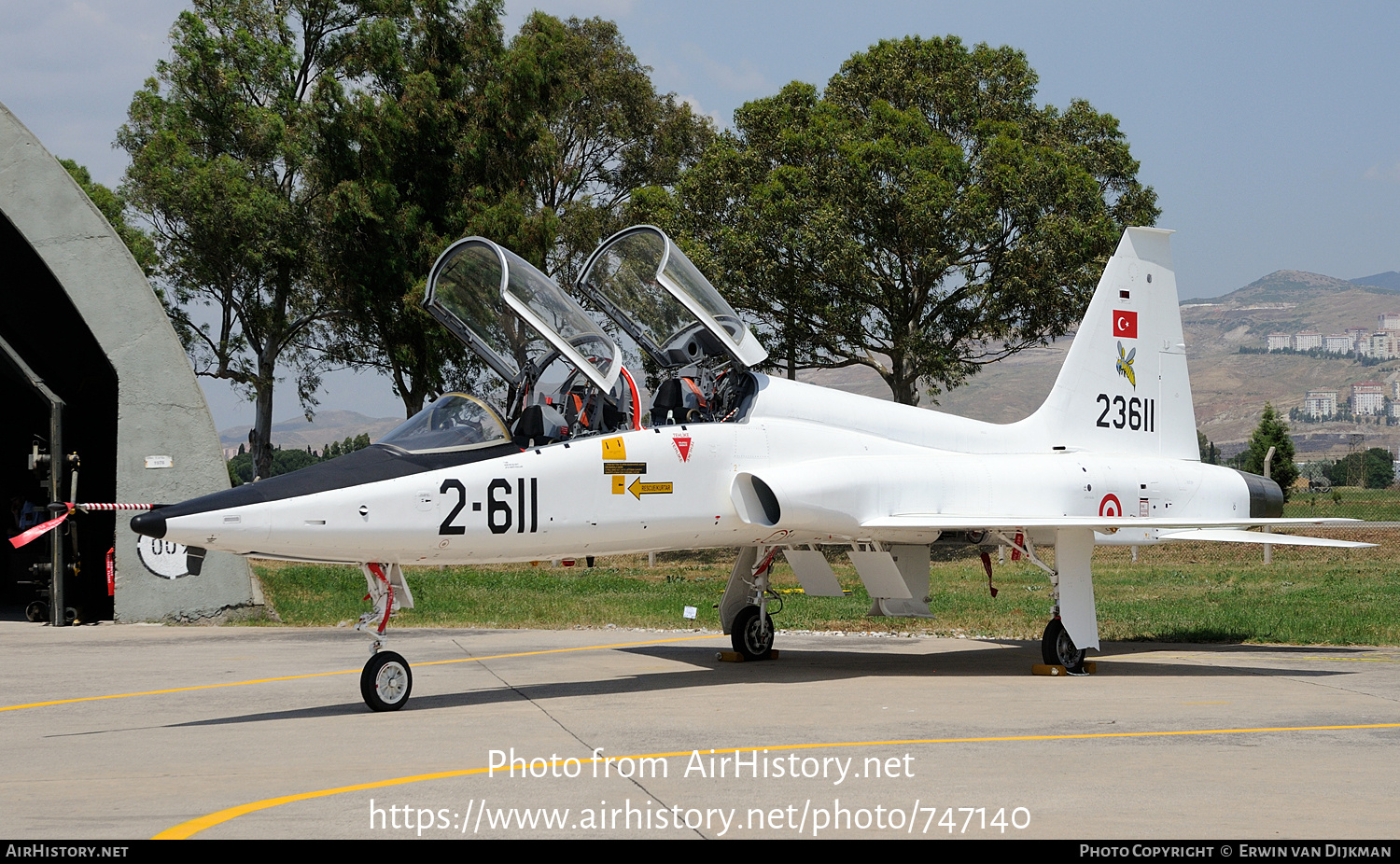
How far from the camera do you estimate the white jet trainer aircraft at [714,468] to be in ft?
31.9

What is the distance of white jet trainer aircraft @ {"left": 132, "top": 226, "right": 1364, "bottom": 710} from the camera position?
31.9ft

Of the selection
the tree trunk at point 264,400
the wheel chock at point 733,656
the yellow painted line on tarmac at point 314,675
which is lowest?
the wheel chock at point 733,656

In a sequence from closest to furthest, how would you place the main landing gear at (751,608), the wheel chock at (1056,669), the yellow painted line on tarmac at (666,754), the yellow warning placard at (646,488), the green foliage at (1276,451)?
1. the yellow painted line on tarmac at (666,754)
2. the yellow warning placard at (646,488)
3. the wheel chock at (1056,669)
4. the main landing gear at (751,608)
5. the green foliage at (1276,451)

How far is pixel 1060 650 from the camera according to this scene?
12.5m

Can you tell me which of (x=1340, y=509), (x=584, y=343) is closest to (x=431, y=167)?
(x=584, y=343)

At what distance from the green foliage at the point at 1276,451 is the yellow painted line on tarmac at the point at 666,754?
33.9 m

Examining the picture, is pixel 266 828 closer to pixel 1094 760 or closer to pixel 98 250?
pixel 1094 760

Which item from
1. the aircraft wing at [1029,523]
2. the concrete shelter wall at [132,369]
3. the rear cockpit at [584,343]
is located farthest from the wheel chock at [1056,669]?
the concrete shelter wall at [132,369]

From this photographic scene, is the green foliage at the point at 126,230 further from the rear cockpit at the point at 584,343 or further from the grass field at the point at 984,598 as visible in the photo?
the rear cockpit at the point at 584,343

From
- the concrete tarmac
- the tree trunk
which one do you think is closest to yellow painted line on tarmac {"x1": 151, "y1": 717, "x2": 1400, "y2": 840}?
the concrete tarmac

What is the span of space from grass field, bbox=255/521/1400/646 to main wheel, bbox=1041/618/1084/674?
11.8 feet

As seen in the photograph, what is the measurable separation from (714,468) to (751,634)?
8.68 ft

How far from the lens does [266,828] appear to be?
590 cm

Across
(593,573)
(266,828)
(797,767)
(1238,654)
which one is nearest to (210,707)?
(266,828)
